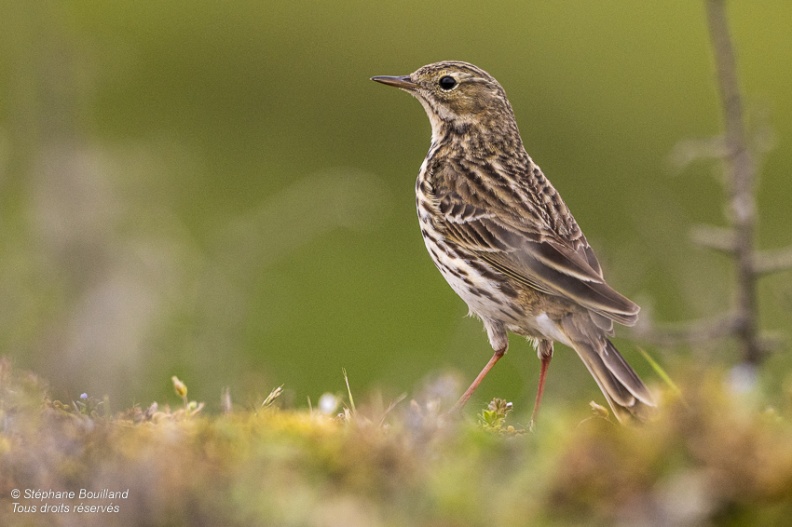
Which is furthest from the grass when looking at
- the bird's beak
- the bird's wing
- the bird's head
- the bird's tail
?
the bird's beak

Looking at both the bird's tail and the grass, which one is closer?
the grass

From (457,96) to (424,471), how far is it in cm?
495

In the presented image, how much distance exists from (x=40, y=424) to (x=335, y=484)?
111cm

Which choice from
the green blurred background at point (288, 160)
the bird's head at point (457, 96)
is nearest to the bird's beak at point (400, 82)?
the bird's head at point (457, 96)

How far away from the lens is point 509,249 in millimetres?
6609

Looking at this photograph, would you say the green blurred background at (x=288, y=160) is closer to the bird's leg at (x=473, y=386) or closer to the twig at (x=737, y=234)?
the bird's leg at (x=473, y=386)

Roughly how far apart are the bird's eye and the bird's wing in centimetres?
114

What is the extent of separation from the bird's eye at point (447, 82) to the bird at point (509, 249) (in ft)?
0.06

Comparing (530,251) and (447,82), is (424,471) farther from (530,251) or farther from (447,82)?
(447,82)

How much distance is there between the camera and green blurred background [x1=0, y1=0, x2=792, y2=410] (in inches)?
436

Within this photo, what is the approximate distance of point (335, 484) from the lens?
3473mm

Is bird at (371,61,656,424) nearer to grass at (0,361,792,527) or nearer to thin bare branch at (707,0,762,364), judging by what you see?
thin bare branch at (707,0,762,364)

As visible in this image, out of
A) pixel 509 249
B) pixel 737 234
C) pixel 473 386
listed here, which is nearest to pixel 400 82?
pixel 509 249

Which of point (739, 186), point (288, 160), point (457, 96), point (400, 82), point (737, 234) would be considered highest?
point (400, 82)
